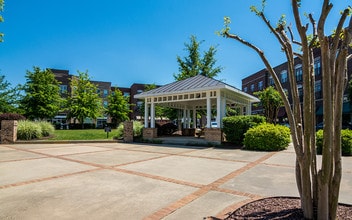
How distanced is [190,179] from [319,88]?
35130mm

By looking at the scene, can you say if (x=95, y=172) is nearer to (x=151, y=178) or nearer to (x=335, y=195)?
(x=151, y=178)

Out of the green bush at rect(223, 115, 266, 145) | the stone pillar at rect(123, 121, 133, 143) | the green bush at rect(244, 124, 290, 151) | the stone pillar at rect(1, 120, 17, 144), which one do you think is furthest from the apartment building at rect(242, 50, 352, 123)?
the stone pillar at rect(1, 120, 17, 144)

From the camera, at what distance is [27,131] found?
15320 millimetres

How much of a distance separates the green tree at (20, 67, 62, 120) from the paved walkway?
21163 millimetres

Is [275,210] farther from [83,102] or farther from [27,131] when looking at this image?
[83,102]

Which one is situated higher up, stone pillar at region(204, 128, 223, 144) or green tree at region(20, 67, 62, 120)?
green tree at region(20, 67, 62, 120)

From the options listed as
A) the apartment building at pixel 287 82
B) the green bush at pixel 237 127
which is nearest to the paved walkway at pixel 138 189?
the green bush at pixel 237 127

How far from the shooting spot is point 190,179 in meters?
5.57

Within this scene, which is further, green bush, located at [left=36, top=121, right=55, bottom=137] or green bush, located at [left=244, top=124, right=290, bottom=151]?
green bush, located at [left=36, top=121, right=55, bottom=137]

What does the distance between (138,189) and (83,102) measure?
28168mm

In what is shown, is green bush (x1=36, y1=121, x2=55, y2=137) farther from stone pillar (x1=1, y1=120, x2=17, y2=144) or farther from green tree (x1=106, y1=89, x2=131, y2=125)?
green tree (x1=106, y1=89, x2=131, y2=125)

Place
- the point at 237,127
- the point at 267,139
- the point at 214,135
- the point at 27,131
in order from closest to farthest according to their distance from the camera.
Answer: the point at 267,139 → the point at 237,127 → the point at 214,135 → the point at 27,131

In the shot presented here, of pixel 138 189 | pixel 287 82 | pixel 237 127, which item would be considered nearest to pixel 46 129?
pixel 237 127

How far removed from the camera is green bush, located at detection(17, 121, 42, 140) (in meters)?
Result: 15.3
